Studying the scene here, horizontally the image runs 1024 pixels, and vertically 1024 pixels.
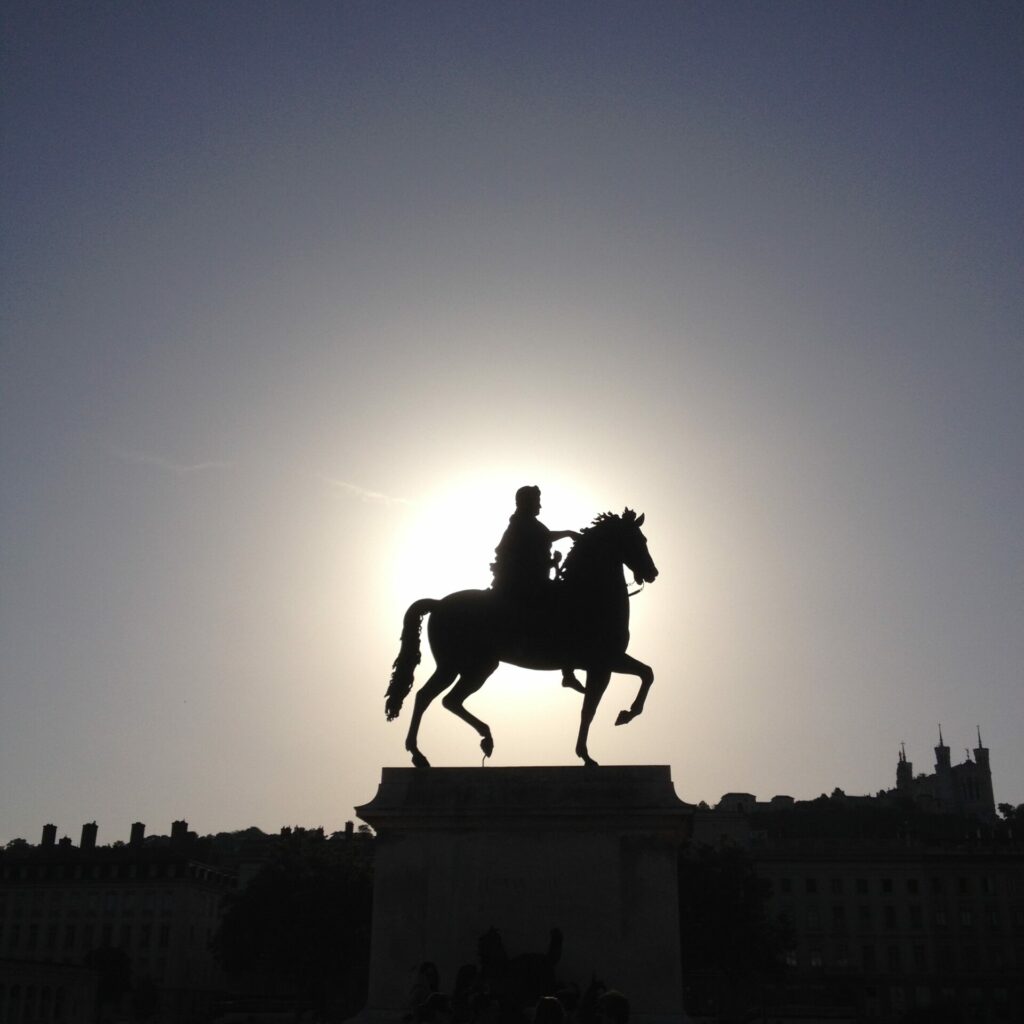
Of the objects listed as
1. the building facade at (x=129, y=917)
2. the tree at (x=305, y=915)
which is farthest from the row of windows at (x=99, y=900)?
the tree at (x=305, y=915)

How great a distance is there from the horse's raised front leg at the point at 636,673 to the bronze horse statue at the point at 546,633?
12 mm

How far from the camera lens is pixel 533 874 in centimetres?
1402

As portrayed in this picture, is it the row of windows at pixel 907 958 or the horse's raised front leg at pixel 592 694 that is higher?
the horse's raised front leg at pixel 592 694

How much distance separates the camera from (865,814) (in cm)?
14875

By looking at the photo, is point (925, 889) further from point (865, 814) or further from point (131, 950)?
point (131, 950)

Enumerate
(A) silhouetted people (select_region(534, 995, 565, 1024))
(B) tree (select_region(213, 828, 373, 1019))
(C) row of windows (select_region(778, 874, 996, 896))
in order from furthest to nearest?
(C) row of windows (select_region(778, 874, 996, 896)), (B) tree (select_region(213, 828, 373, 1019)), (A) silhouetted people (select_region(534, 995, 565, 1024))

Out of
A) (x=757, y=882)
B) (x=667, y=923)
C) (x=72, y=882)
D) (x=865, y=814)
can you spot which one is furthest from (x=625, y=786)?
(x=865, y=814)

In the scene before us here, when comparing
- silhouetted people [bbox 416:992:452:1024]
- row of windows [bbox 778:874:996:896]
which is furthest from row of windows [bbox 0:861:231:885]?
silhouetted people [bbox 416:992:452:1024]

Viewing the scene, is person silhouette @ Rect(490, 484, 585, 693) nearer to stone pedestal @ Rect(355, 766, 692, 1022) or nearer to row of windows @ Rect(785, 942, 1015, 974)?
stone pedestal @ Rect(355, 766, 692, 1022)

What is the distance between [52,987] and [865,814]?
101867 mm

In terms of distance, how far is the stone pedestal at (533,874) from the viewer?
13609 millimetres

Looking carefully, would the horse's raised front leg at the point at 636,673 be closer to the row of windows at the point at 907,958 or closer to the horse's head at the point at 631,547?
the horse's head at the point at 631,547

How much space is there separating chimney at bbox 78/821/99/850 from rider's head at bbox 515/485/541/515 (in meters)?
110

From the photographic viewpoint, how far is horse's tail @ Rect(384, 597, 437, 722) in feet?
50.5
